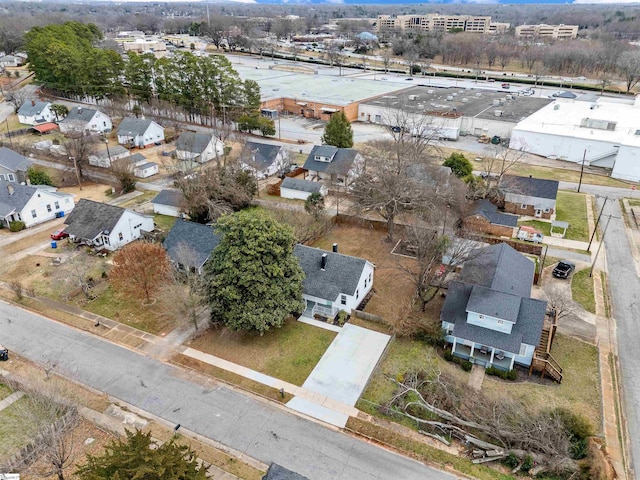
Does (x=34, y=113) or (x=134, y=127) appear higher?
(x=134, y=127)

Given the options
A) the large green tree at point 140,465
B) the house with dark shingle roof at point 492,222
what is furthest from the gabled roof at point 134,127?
the large green tree at point 140,465

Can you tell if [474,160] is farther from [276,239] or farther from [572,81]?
[572,81]

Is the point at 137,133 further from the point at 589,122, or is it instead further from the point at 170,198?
the point at 589,122

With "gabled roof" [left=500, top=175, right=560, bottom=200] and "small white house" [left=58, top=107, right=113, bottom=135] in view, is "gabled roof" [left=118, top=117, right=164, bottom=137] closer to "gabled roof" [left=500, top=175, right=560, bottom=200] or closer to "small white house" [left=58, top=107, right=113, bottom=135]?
"small white house" [left=58, top=107, right=113, bottom=135]

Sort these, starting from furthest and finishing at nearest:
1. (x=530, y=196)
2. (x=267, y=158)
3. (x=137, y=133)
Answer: (x=137, y=133) < (x=267, y=158) < (x=530, y=196)

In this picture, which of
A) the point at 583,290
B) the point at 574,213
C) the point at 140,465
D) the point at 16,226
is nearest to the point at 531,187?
the point at 574,213

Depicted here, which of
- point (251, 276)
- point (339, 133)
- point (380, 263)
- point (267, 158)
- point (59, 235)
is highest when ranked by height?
point (339, 133)

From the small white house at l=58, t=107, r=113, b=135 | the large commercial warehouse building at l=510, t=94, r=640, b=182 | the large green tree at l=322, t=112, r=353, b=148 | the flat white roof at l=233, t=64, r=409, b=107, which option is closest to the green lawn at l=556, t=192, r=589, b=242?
the large commercial warehouse building at l=510, t=94, r=640, b=182

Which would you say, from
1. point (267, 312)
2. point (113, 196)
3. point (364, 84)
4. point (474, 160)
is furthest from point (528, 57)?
point (267, 312)
